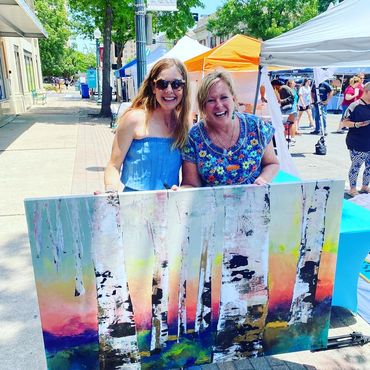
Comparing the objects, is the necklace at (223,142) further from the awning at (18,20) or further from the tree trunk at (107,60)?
the tree trunk at (107,60)

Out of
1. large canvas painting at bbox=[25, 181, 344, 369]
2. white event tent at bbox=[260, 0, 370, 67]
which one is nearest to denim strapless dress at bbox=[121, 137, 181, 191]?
large canvas painting at bbox=[25, 181, 344, 369]

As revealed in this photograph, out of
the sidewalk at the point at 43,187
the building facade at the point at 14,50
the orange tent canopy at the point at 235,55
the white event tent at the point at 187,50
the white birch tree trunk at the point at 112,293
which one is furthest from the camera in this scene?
the building facade at the point at 14,50

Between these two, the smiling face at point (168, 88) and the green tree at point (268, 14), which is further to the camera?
the green tree at point (268, 14)

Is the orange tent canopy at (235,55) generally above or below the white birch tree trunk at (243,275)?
above

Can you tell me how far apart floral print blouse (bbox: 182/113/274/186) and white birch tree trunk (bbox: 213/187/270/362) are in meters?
0.26

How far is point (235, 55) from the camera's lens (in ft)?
24.5

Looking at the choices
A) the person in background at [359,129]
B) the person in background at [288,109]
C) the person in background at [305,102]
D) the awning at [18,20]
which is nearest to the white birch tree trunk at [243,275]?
the person in background at [359,129]

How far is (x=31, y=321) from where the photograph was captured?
2857mm

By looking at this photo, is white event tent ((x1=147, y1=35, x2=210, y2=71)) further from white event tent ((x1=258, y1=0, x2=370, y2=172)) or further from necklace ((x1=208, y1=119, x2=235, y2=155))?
necklace ((x1=208, y1=119, x2=235, y2=155))

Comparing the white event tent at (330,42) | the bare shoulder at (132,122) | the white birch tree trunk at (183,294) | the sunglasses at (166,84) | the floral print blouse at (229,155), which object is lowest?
the white birch tree trunk at (183,294)

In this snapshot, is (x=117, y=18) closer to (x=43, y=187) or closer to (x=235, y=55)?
(x=235, y=55)

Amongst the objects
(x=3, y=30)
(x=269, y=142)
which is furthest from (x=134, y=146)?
(x=3, y=30)

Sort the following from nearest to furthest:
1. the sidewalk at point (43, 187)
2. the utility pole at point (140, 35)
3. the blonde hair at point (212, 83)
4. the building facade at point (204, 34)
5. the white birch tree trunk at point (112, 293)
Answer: the white birch tree trunk at point (112, 293) < the blonde hair at point (212, 83) < the sidewalk at point (43, 187) < the utility pole at point (140, 35) < the building facade at point (204, 34)

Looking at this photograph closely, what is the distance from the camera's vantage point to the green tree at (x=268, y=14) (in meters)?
33.8
